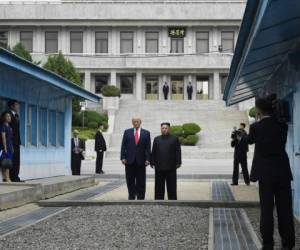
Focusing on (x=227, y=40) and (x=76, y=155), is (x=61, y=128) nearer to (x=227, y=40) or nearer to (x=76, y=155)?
(x=76, y=155)

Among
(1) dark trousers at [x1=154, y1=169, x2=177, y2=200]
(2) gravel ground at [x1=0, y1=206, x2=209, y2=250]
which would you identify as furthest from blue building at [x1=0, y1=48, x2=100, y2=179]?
(2) gravel ground at [x1=0, y1=206, x2=209, y2=250]

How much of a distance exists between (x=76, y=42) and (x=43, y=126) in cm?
5120

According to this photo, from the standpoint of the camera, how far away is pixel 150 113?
54281mm

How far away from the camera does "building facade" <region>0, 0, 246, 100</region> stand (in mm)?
67000

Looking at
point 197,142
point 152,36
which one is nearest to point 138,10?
point 152,36

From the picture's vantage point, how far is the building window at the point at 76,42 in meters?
68.9

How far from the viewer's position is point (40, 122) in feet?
60.3

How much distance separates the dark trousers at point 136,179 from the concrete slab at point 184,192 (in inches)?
20.5

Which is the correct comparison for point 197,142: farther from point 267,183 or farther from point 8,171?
point 267,183

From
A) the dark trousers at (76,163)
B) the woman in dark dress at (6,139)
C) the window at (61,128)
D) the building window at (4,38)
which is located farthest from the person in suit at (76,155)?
the building window at (4,38)

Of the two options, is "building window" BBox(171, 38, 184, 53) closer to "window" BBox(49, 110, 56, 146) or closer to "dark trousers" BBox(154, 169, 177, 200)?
"window" BBox(49, 110, 56, 146)

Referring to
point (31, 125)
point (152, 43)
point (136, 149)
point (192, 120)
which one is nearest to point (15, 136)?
point (136, 149)

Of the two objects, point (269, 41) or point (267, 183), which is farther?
point (269, 41)

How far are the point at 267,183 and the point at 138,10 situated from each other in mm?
61578
